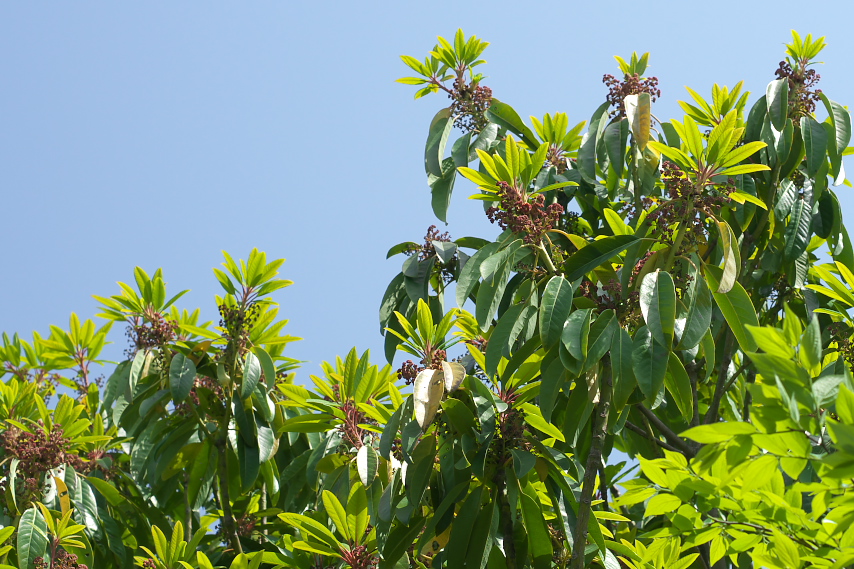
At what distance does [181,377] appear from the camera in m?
3.99

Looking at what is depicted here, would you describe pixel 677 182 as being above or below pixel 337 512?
above

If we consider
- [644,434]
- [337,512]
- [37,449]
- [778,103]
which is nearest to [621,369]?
[337,512]

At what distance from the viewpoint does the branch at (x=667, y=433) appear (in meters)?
3.91

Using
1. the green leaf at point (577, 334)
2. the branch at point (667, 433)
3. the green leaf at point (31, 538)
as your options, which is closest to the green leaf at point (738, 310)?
the green leaf at point (577, 334)

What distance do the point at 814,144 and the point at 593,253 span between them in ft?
5.61

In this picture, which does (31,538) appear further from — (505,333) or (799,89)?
(799,89)

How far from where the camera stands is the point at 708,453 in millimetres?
1985

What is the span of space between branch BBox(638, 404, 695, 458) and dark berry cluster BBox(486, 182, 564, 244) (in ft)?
3.87

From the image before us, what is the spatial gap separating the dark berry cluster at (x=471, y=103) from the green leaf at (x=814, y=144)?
147 cm

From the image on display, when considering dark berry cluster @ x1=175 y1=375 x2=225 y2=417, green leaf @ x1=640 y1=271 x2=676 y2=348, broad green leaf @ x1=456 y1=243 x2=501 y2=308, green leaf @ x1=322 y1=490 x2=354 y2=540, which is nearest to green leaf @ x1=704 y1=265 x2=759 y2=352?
green leaf @ x1=640 y1=271 x2=676 y2=348

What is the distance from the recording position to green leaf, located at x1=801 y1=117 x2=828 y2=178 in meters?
4.11

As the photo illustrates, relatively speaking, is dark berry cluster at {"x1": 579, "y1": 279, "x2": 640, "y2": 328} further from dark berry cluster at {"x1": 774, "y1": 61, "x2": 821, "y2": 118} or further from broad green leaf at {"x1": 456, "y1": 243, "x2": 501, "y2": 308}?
dark berry cluster at {"x1": 774, "y1": 61, "x2": 821, "y2": 118}

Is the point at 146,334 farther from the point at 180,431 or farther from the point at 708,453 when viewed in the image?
the point at 708,453

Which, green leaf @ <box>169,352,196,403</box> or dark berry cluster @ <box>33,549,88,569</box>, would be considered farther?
green leaf @ <box>169,352,196,403</box>
